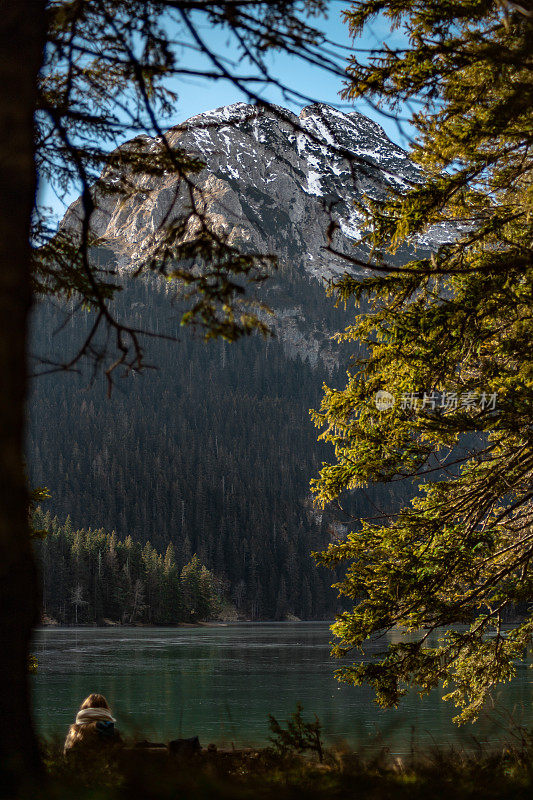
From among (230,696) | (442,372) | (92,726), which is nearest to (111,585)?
(230,696)

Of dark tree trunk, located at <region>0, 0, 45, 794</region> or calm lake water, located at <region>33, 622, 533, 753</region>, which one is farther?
calm lake water, located at <region>33, 622, 533, 753</region>

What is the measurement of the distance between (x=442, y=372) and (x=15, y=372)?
16.3 ft

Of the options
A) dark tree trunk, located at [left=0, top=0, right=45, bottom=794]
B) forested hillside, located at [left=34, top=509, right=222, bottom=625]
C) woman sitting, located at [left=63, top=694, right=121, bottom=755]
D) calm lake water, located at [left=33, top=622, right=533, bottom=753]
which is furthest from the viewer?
forested hillside, located at [left=34, top=509, right=222, bottom=625]

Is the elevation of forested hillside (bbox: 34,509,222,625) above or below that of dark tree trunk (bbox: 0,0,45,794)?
below

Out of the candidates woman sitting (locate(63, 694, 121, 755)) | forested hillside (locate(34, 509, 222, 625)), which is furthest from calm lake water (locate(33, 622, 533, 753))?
forested hillside (locate(34, 509, 222, 625))

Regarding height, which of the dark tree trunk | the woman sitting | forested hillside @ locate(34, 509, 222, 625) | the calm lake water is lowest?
forested hillside @ locate(34, 509, 222, 625)

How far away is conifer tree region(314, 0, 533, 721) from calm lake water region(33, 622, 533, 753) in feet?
18.4

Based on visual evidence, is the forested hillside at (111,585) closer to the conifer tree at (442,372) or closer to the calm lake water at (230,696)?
the calm lake water at (230,696)

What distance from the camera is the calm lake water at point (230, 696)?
22.1 meters

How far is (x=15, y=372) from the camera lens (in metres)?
3.84

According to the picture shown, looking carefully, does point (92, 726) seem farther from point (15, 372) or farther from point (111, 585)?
point (111, 585)

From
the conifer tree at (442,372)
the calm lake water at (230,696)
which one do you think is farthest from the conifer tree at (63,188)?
the calm lake water at (230,696)

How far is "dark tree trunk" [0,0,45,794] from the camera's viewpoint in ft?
12.1

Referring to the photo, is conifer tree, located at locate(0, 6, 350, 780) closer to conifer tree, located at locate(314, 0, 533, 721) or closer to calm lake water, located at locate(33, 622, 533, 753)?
conifer tree, located at locate(314, 0, 533, 721)
